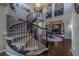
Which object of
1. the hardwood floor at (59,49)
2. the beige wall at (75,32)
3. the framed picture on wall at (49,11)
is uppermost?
the framed picture on wall at (49,11)

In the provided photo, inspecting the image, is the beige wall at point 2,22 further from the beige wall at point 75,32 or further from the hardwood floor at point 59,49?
the beige wall at point 75,32

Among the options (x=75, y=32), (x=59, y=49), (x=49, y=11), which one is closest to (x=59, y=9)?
(x=49, y=11)

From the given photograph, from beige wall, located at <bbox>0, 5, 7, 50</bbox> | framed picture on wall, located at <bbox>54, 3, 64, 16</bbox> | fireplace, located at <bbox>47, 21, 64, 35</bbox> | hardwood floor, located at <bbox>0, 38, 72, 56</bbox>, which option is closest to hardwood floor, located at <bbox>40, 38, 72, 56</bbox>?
hardwood floor, located at <bbox>0, 38, 72, 56</bbox>

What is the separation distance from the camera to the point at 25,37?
1357mm

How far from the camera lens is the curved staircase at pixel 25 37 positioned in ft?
4.42

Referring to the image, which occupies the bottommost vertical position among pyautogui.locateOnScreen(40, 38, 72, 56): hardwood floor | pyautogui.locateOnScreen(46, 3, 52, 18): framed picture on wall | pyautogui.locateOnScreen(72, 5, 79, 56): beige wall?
pyautogui.locateOnScreen(40, 38, 72, 56): hardwood floor

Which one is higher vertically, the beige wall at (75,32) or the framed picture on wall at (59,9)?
the framed picture on wall at (59,9)

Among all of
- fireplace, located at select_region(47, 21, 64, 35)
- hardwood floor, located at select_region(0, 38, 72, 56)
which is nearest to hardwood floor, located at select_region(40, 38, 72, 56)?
hardwood floor, located at select_region(0, 38, 72, 56)

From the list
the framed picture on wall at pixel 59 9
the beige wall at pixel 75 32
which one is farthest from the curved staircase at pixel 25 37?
the beige wall at pixel 75 32

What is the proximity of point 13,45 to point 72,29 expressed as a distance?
2.19 feet

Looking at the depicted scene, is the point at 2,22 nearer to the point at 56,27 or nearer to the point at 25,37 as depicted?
the point at 25,37

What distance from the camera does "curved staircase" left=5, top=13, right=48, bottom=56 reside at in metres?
1.35

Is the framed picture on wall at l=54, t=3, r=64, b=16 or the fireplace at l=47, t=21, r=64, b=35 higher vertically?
the framed picture on wall at l=54, t=3, r=64, b=16

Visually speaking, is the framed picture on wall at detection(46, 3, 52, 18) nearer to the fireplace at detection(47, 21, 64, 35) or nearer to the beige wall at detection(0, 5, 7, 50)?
the fireplace at detection(47, 21, 64, 35)
